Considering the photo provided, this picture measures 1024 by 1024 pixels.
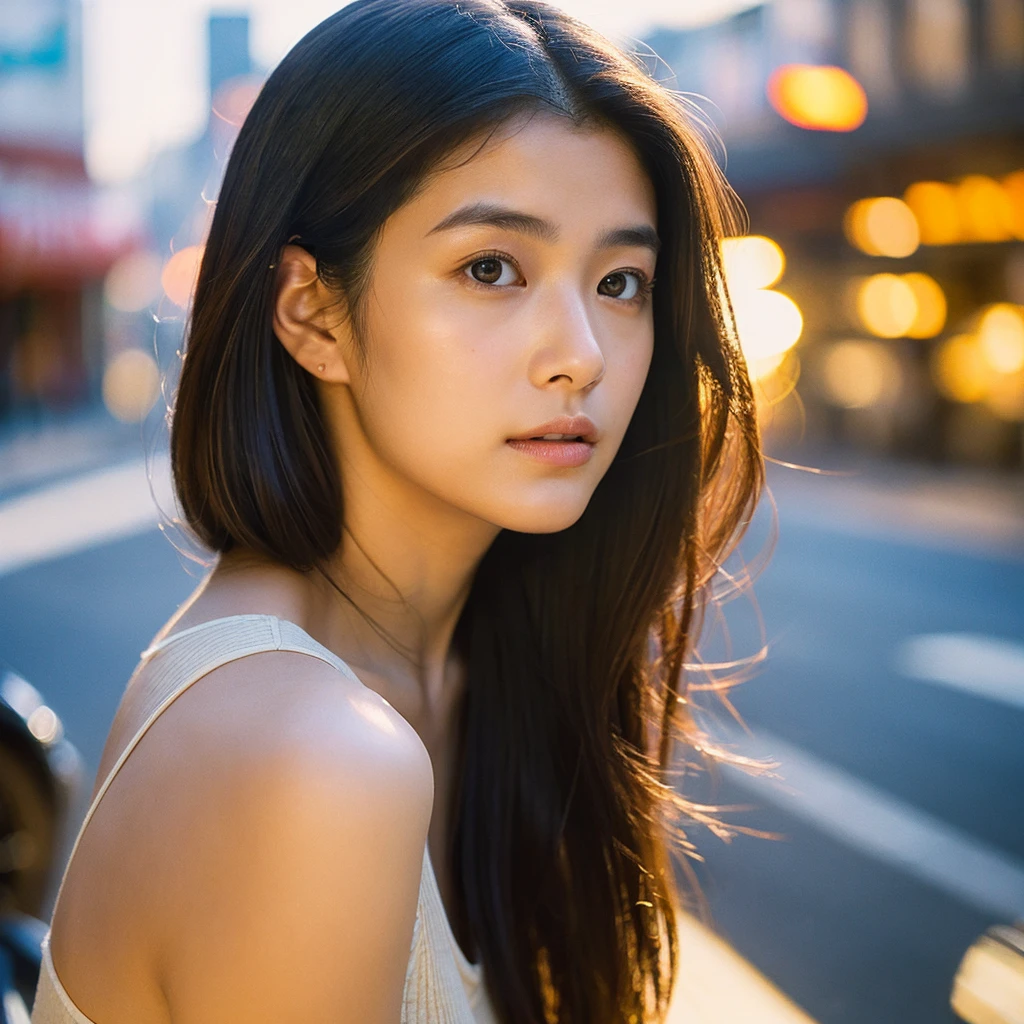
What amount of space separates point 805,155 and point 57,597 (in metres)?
13.8

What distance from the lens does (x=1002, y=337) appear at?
1562 cm

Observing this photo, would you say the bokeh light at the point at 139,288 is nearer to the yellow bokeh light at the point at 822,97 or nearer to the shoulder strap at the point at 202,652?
the yellow bokeh light at the point at 822,97

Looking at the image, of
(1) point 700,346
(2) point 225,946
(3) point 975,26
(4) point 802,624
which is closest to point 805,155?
(3) point 975,26

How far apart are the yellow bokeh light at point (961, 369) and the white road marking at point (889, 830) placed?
11.9 meters

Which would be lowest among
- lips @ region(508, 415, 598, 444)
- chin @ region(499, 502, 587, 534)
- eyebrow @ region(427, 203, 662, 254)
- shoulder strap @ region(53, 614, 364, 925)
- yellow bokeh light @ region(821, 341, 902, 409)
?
yellow bokeh light @ region(821, 341, 902, 409)

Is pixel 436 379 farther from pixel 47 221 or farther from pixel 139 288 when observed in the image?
pixel 139 288

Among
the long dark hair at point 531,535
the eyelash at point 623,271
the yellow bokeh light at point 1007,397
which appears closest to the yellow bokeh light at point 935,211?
the yellow bokeh light at point 1007,397

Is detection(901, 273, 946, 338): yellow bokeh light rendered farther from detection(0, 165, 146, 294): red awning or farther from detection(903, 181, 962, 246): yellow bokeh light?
detection(0, 165, 146, 294): red awning

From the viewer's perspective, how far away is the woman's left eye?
176cm

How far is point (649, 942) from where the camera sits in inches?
82.3

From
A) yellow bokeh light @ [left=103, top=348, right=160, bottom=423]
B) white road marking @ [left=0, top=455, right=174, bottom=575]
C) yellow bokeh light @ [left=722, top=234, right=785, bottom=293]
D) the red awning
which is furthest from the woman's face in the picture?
yellow bokeh light @ [left=103, top=348, right=160, bottom=423]

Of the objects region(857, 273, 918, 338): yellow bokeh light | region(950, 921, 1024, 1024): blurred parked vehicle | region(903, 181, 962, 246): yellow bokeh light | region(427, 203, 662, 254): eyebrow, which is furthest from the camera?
region(857, 273, 918, 338): yellow bokeh light

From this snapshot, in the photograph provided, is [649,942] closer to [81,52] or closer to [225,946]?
[225,946]

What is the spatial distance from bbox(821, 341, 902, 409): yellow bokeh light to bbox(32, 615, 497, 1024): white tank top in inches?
675
